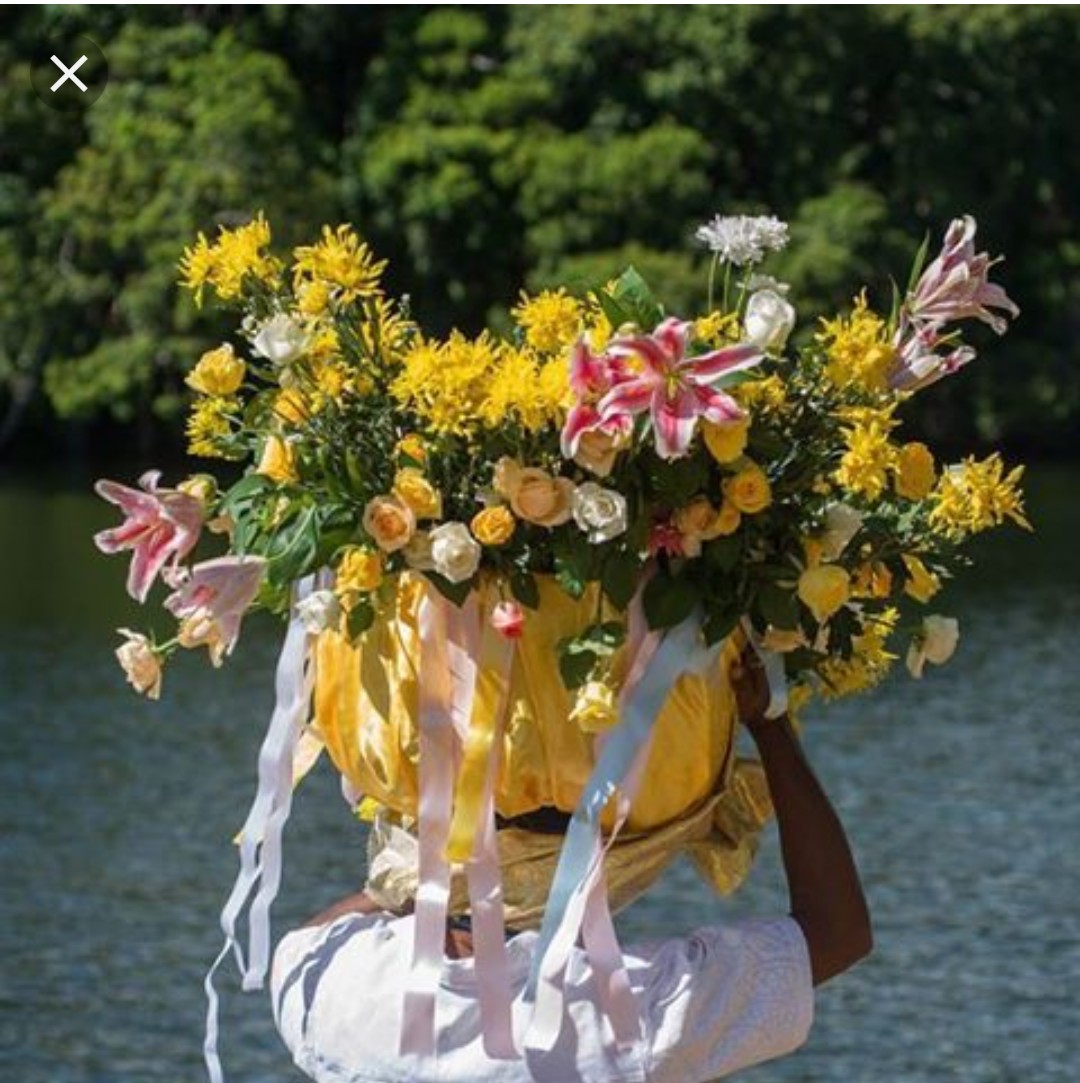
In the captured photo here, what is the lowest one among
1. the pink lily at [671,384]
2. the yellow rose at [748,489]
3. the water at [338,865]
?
the water at [338,865]

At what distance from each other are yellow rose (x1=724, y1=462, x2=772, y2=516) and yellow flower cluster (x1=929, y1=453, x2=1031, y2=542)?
18cm

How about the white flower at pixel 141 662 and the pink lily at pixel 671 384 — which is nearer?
the pink lily at pixel 671 384

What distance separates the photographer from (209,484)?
3066mm

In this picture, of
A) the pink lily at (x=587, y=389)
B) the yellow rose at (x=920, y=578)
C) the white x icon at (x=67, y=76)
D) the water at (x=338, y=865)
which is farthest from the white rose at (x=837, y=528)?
the white x icon at (x=67, y=76)

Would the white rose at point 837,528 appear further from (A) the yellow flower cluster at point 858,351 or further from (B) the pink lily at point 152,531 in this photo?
(B) the pink lily at point 152,531

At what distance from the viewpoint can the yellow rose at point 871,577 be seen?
3.01 metres

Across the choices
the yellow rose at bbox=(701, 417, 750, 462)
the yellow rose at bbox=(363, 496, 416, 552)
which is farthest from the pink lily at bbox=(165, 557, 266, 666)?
the yellow rose at bbox=(701, 417, 750, 462)

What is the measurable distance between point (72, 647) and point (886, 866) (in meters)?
8.54

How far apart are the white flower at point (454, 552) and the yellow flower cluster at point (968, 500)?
1.42 feet

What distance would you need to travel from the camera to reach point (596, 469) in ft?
9.34

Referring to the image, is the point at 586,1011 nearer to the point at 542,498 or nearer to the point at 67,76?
the point at 542,498

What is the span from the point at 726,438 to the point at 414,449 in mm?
293

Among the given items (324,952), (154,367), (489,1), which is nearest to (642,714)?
(324,952)

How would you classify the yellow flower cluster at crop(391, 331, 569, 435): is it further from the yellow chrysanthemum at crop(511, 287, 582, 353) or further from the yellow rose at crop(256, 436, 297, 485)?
the yellow rose at crop(256, 436, 297, 485)
